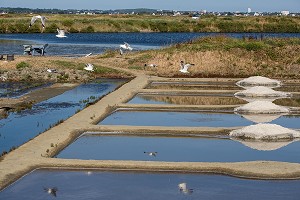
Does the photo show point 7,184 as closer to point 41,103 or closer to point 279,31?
point 41,103

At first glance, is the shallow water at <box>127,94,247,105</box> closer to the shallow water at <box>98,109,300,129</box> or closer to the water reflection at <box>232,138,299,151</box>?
the shallow water at <box>98,109,300,129</box>

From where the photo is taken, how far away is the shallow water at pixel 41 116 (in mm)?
16594

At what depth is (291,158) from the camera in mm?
14031

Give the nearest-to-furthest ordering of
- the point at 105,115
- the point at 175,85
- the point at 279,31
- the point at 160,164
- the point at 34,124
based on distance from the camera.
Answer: the point at 160,164
the point at 34,124
the point at 105,115
the point at 175,85
the point at 279,31

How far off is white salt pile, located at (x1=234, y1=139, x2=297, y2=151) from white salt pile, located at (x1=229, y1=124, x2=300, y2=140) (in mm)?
181

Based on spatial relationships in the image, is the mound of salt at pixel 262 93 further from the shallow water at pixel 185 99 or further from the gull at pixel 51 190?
the gull at pixel 51 190

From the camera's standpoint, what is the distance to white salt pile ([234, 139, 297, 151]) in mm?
15102

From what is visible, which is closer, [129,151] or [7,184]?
[7,184]

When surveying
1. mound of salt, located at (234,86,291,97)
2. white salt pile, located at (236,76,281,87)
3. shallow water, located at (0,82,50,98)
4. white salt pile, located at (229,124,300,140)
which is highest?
white salt pile, located at (229,124,300,140)

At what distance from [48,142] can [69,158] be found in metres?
1.45

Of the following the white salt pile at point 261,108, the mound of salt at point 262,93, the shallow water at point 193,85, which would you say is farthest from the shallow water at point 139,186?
the shallow water at point 193,85

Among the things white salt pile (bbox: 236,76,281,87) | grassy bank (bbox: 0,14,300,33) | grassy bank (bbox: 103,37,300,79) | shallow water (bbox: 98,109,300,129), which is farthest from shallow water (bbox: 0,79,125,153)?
grassy bank (bbox: 0,14,300,33)

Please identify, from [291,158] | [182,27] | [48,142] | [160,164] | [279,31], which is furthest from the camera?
[182,27]

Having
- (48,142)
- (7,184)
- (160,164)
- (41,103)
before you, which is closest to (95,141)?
(48,142)
